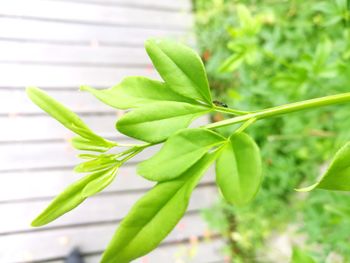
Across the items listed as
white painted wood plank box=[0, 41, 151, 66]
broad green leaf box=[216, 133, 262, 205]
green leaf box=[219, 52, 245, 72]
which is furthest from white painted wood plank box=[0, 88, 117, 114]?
broad green leaf box=[216, 133, 262, 205]

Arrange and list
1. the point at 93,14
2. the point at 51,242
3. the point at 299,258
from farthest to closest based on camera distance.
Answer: the point at 93,14 → the point at 51,242 → the point at 299,258

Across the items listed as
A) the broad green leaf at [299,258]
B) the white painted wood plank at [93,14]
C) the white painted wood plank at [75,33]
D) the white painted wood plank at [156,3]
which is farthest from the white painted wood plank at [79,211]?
the broad green leaf at [299,258]

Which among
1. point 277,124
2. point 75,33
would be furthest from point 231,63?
point 75,33

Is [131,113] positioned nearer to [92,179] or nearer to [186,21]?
[92,179]

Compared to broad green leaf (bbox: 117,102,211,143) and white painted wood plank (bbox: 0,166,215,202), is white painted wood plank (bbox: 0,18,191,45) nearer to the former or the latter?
white painted wood plank (bbox: 0,166,215,202)

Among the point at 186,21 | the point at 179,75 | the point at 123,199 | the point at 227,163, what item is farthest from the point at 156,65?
A: the point at 186,21

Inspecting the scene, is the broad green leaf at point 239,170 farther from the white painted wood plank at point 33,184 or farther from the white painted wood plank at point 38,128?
the white painted wood plank at point 38,128

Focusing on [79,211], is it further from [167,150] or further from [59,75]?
[167,150]
